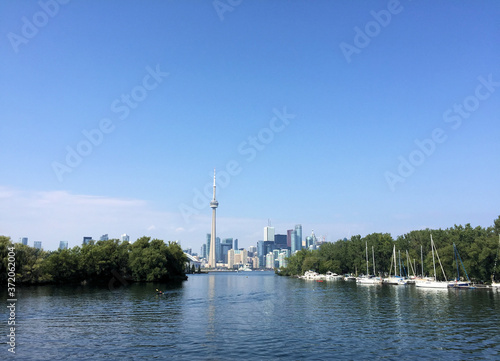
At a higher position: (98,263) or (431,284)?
(98,263)

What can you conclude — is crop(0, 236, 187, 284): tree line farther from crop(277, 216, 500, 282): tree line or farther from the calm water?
crop(277, 216, 500, 282): tree line

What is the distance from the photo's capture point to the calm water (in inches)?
1267

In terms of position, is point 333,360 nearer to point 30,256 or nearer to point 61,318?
point 61,318

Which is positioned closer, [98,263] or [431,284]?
[431,284]

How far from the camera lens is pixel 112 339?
37.3 metres

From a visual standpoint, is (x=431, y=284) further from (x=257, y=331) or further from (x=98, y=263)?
(x=98, y=263)

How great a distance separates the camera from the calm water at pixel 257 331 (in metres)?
32.2

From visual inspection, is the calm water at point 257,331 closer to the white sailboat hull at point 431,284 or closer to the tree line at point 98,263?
the white sailboat hull at point 431,284

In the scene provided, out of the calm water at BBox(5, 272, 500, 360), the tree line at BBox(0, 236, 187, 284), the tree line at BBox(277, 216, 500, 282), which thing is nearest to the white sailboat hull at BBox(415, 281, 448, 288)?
the tree line at BBox(277, 216, 500, 282)

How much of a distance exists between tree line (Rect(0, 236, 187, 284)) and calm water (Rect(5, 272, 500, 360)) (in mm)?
47202

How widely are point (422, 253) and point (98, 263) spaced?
114540mm

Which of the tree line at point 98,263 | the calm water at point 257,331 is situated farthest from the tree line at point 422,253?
the tree line at point 98,263

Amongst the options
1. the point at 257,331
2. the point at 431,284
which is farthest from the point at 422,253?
the point at 257,331

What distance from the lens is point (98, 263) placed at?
410ft
